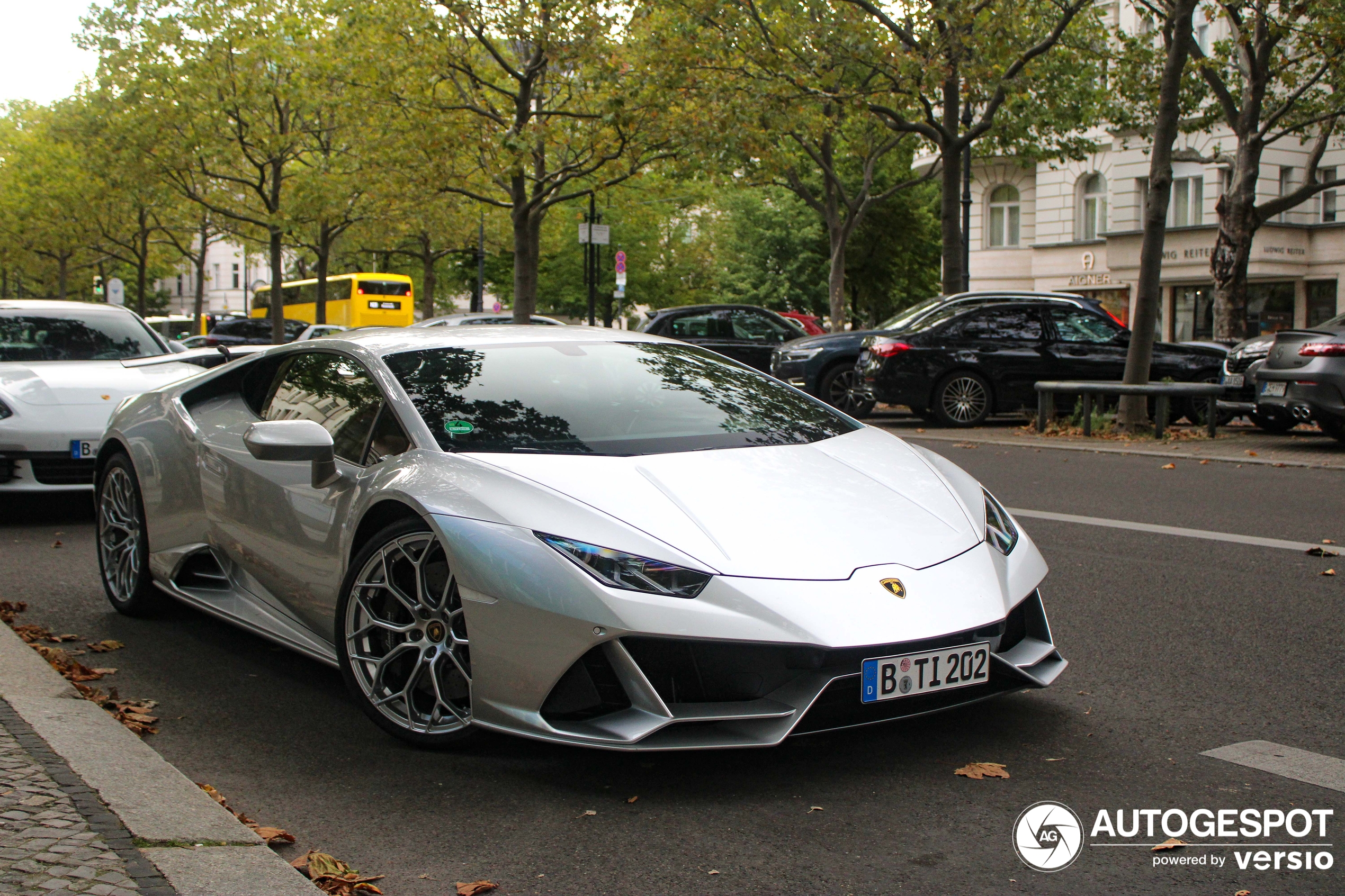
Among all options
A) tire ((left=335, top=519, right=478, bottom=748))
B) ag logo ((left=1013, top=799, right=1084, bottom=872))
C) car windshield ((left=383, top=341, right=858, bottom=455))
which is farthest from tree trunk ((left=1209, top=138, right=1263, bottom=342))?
tire ((left=335, top=519, right=478, bottom=748))

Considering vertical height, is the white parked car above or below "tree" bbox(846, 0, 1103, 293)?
below

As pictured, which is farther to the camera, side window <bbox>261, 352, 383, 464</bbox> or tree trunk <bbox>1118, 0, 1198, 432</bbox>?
tree trunk <bbox>1118, 0, 1198, 432</bbox>

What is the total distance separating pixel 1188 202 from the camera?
38.2 meters

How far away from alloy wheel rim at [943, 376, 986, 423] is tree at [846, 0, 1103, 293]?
3.83 m

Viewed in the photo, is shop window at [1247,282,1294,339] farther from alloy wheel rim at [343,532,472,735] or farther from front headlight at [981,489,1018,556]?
A: alloy wheel rim at [343,532,472,735]

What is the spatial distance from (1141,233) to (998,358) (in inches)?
1038

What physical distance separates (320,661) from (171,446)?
1.65m

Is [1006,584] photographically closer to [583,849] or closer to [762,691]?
[762,691]

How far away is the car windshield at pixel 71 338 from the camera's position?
9.38 m

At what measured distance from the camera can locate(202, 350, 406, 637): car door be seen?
4250mm

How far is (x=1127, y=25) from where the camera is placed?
3825 cm

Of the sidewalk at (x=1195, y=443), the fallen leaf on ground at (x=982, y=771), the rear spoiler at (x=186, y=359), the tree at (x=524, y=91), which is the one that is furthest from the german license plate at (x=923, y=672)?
the tree at (x=524, y=91)

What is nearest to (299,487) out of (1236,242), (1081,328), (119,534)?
(119,534)

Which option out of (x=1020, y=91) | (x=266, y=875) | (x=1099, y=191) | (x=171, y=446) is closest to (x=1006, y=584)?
(x=266, y=875)
